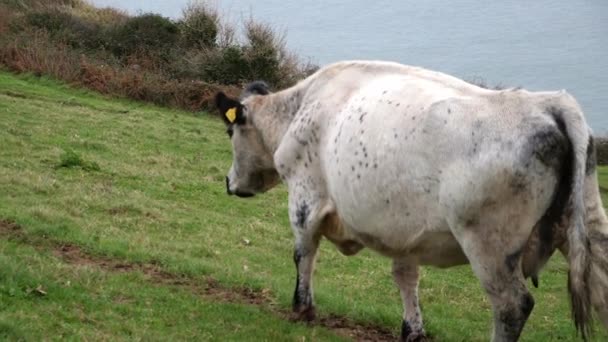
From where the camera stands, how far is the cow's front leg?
8.08 meters

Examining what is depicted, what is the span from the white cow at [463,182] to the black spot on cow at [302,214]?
71mm

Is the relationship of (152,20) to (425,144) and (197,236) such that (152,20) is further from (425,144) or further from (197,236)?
(425,144)

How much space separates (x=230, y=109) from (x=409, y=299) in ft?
10.2

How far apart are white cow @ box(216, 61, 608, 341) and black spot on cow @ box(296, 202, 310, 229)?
0.07 meters

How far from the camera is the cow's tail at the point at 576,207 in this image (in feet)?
18.6

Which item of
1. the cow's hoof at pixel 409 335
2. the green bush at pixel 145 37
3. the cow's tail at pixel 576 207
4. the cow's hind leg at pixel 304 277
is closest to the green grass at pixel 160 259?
Answer: the cow's hind leg at pixel 304 277

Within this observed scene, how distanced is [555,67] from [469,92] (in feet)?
189

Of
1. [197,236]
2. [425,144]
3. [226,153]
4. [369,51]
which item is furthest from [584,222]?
[369,51]

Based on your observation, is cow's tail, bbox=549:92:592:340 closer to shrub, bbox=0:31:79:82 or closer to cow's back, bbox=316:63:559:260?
cow's back, bbox=316:63:559:260

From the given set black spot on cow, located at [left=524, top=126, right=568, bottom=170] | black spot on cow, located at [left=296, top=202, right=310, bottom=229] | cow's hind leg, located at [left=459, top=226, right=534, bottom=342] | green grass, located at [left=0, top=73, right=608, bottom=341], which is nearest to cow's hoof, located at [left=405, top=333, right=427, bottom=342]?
green grass, located at [left=0, top=73, right=608, bottom=341]

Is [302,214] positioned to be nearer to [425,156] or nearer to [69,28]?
[425,156]

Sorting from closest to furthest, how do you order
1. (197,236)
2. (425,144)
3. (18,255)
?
1. (425,144)
2. (18,255)
3. (197,236)

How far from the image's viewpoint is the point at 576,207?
5.66 meters

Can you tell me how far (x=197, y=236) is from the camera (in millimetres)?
12094
